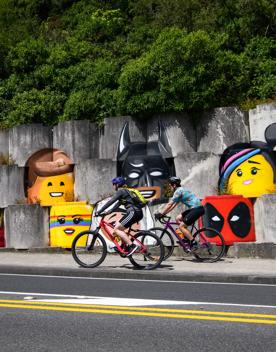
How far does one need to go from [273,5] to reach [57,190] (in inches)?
394

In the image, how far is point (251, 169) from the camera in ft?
52.9

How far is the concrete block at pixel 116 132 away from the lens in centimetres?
1811

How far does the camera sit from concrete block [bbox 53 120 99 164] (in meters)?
18.6

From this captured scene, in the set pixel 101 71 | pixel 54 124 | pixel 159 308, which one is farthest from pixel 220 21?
pixel 159 308

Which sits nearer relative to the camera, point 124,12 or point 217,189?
point 217,189

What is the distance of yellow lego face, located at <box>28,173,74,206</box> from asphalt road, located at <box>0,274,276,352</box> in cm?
800

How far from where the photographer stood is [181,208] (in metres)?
15.8

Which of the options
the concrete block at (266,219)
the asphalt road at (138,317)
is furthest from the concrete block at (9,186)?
the asphalt road at (138,317)

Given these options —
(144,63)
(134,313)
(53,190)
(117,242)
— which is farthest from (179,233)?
(134,313)

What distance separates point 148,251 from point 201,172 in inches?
179

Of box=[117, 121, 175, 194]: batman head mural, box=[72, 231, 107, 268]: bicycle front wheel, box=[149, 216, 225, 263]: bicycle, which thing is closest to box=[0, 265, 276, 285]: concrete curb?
box=[72, 231, 107, 268]: bicycle front wheel

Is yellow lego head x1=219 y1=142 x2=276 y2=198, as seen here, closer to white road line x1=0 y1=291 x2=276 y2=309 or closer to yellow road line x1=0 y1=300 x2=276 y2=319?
white road line x1=0 y1=291 x2=276 y2=309

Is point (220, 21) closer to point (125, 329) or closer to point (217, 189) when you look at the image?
point (217, 189)

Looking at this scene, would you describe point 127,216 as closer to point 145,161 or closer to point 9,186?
point 145,161
